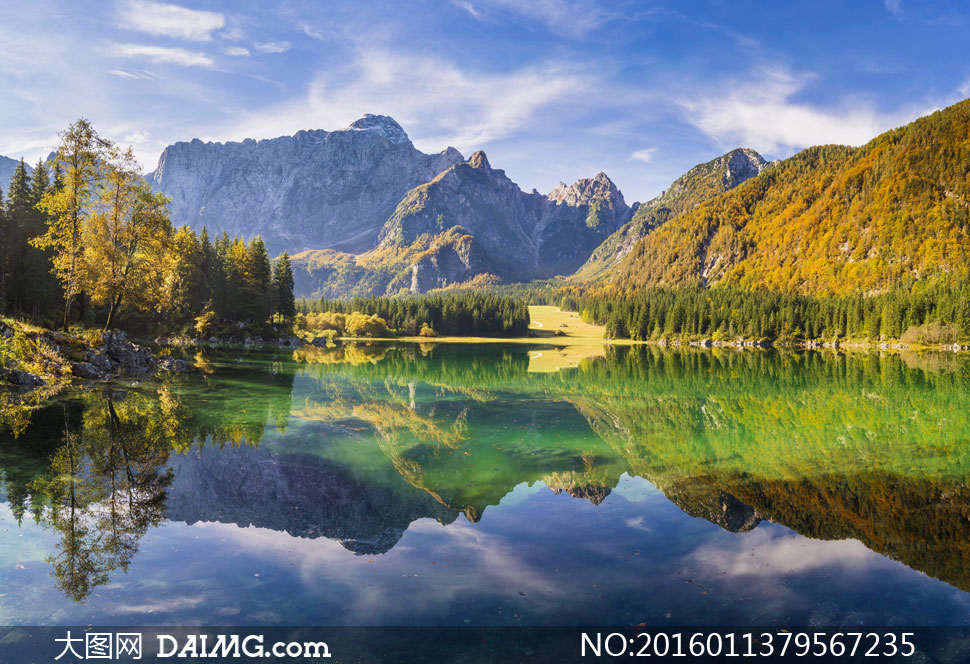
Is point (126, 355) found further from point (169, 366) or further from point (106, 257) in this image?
point (106, 257)

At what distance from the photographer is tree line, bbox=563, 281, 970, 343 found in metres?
117

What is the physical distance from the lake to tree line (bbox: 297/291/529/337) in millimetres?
131744

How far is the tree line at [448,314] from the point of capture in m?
162

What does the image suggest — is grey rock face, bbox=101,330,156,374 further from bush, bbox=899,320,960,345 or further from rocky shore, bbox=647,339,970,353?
bush, bbox=899,320,960,345

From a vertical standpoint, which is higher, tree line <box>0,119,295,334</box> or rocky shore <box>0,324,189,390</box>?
tree line <box>0,119,295,334</box>

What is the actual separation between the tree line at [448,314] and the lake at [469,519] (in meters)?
132

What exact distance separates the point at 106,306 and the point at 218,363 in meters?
25.0

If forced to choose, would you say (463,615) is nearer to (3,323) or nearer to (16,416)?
(16,416)

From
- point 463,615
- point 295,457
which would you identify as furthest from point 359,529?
point 295,457

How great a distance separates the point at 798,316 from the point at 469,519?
516 feet

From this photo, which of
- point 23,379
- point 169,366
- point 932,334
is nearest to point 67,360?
point 23,379

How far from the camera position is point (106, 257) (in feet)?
140

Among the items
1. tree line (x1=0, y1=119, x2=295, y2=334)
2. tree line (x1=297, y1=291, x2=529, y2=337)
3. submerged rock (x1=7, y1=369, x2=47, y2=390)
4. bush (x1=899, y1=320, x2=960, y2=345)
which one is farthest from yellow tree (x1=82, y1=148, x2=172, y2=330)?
bush (x1=899, y1=320, x2=960, y2=345)

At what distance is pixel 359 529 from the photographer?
44.5 ft
